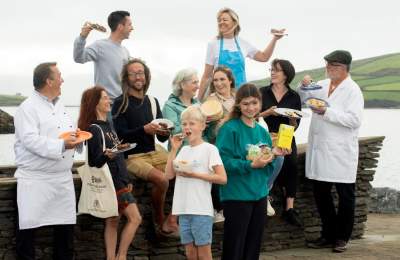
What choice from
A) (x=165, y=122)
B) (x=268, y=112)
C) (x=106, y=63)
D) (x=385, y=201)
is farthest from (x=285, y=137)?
(x=385, y=201)

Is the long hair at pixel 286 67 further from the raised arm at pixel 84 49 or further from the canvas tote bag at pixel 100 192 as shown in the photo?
the canvas tote bag at pixel 100 192

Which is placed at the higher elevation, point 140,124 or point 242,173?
point 140,124

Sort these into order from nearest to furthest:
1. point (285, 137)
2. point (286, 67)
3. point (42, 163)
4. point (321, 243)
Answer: point (42, 163)
point (285, 137)
point (286, 67)
point (321, 243)

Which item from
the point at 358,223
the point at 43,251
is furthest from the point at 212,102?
the point at 358,223

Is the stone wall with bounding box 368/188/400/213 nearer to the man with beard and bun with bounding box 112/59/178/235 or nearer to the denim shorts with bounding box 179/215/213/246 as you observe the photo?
the man with beard and bun with bounding box 112/59/178/235

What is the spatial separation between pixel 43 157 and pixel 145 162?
4.56 feet

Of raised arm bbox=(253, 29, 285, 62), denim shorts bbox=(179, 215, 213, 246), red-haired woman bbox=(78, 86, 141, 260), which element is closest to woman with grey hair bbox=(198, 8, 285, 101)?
raised arm bbox=(253, 29, 285, 62)

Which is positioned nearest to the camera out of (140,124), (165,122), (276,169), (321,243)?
(165,122)

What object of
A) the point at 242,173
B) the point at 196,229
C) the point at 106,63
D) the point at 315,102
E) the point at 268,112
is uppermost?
the point at 106,63

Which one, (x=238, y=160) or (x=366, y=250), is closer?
(x=238, y=160)

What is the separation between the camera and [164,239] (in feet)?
27.6

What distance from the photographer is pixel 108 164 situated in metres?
7.11

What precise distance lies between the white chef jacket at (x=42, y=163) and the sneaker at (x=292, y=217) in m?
3.34

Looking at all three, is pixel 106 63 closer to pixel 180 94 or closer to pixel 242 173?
pixel 180 94
